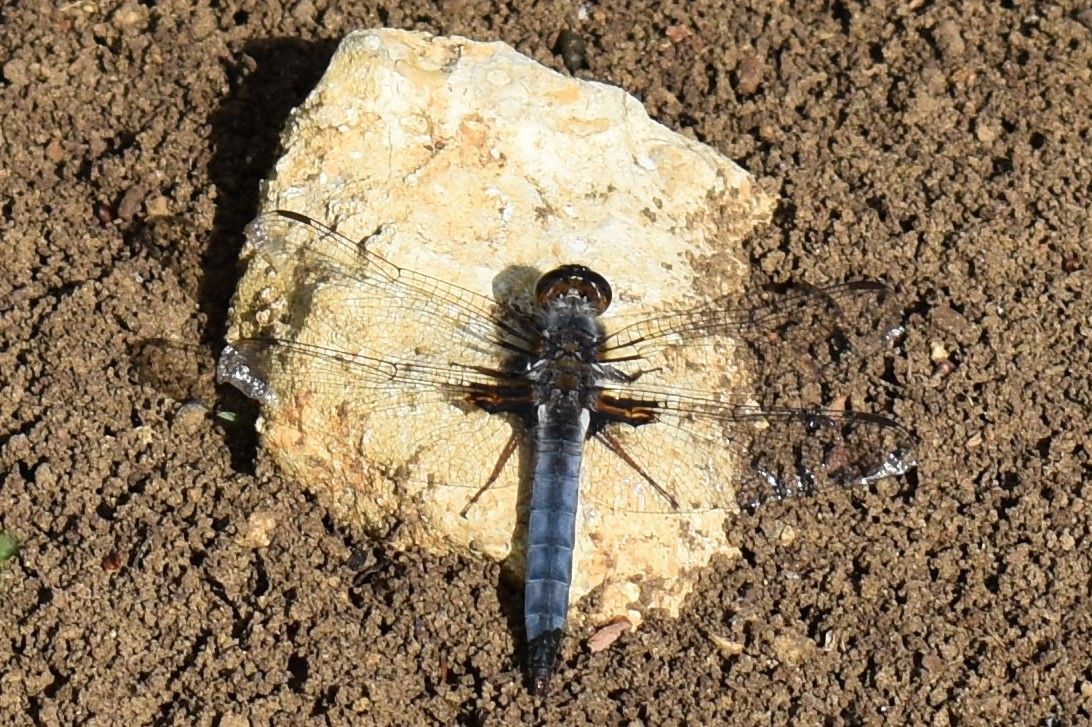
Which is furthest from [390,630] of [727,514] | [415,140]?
[415,140]

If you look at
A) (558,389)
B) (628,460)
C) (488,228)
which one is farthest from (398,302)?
(628,460)

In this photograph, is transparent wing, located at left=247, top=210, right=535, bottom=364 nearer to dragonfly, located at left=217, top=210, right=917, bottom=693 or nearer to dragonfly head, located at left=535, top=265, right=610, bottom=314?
dragonfly, located at left=217, top=210, right=917, bottom=693

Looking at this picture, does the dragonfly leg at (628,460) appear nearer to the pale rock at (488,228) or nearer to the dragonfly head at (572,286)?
the pale rock at (488,228)

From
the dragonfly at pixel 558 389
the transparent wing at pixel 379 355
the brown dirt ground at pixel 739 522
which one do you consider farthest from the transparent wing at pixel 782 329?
the transparent wing at pixel 379 355

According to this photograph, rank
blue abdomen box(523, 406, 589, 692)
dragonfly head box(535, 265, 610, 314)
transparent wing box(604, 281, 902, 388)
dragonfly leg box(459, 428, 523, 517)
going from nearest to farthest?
1. blue abdomen box(523, 406, 589, 692)
2. dragonfly leg box(459, 428, 523, 517)
3. dragonfly head box(535, 265, 610, 314)
4. transparent wing box(604, 281, 902, 388)

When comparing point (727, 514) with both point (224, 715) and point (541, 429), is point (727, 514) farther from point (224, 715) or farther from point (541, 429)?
point (224, 715)

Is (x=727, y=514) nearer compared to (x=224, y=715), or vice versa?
(x=224, y=715)

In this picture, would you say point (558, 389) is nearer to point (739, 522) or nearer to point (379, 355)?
point (379, 355)

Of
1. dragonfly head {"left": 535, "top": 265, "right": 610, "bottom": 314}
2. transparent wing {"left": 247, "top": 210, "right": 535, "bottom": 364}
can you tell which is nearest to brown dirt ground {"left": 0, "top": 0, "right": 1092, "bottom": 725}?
transparent wing {"left": 247, "top": 210, "right": 535, "bottom": 364}
